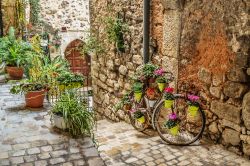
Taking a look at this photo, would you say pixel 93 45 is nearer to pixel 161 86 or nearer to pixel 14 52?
pixel 14 52

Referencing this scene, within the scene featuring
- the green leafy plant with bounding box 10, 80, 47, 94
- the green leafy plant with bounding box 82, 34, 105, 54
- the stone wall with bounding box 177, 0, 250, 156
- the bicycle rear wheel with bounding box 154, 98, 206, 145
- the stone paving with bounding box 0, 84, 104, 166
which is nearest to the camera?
the stone paving with bounding box 0, 84, 104, 166

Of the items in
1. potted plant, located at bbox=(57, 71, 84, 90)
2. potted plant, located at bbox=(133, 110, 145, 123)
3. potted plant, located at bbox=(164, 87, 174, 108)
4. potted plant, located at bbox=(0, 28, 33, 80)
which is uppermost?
potted plant, located at bbox=(0, 28, 33, 80)

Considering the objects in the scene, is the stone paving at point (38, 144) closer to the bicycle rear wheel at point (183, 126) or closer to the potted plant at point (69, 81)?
the potted plant at point (69, 81)

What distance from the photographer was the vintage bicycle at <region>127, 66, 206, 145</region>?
4.66 metres

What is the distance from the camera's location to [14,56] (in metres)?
6.96

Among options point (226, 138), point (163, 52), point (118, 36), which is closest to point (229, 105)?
point (226, 138)

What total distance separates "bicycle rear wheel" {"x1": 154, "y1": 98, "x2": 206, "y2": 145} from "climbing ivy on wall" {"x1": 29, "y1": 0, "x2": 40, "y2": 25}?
9.51 meters

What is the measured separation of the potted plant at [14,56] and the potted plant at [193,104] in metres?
3.79

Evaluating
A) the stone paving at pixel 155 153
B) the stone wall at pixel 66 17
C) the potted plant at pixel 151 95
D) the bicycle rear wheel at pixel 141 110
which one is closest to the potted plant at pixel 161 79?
the potted plant at pixel 151 95

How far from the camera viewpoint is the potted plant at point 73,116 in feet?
13.8

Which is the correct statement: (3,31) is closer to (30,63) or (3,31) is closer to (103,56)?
(30,63)

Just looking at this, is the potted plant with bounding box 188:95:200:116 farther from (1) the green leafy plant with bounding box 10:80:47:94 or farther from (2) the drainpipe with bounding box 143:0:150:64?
(1) the green leafy plant with bounding box 10:80:47:94

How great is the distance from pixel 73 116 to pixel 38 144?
21.3 inches

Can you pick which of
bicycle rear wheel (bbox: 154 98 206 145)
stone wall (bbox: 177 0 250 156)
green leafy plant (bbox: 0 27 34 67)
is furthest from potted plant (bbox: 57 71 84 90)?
green leafy plant (bbox: 0 27 34 67)
